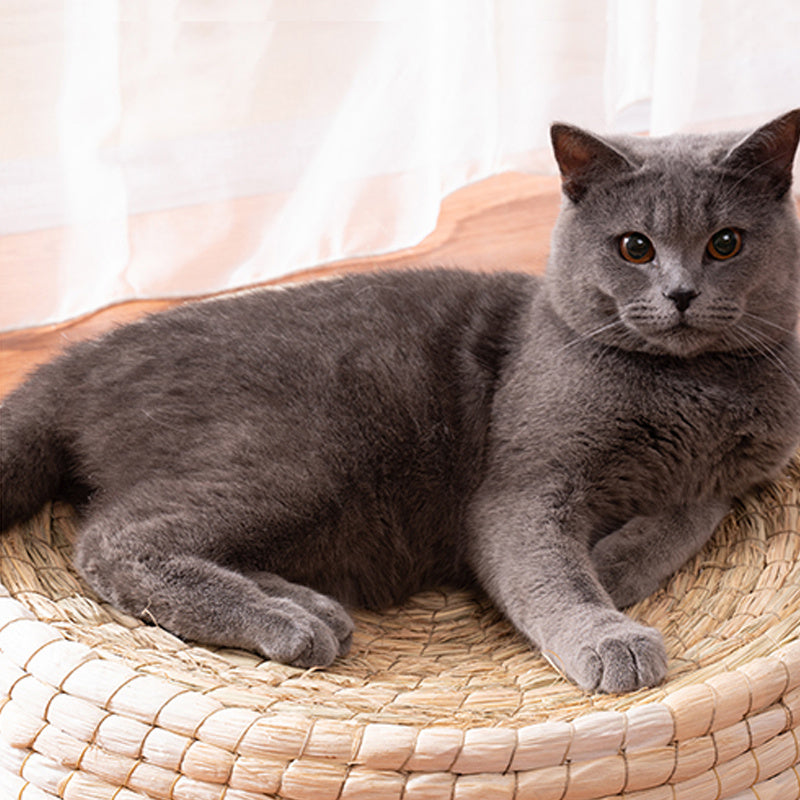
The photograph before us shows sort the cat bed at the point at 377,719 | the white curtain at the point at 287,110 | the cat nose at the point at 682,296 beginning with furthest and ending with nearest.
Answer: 1. the white curtain at the point at 287,110
2. the cat nose at the point at 682,296
3. the cat bed at the point at 377,719

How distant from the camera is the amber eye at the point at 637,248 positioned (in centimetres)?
135

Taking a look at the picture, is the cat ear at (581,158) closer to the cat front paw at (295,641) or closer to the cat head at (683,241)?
the cat head at (683,241)

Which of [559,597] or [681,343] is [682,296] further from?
[559,597]

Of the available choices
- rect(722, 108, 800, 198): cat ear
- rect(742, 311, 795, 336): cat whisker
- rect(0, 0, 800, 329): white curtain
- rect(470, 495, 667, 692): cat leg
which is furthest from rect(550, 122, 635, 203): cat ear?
rect(0, 0, 800, 329): white curtain

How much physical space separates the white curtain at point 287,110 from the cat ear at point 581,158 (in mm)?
993

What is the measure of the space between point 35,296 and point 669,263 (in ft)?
4.45

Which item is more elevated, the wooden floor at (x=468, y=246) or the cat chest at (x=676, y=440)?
the cat chest at (x=676, y=440)

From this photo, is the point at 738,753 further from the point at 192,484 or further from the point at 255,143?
the point at 255,143

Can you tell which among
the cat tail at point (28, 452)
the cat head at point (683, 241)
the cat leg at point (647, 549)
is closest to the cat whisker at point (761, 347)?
the cat head at point (683, 241)

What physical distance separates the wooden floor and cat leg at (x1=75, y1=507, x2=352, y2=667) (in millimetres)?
883

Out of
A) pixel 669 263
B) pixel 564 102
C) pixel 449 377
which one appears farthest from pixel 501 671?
pixel 564 102

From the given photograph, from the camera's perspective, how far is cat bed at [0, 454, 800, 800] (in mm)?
1068

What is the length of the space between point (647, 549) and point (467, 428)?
29 centimetres

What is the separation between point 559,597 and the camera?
130 centimetres
